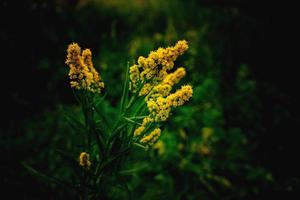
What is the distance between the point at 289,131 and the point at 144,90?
9.51 feet

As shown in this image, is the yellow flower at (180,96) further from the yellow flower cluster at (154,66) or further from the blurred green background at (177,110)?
the blurred green background at (177,110)

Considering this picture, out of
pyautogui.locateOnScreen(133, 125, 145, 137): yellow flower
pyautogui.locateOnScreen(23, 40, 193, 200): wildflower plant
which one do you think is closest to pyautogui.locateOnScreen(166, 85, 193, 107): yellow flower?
pyautogui.locateOnScreen(23, 40, 193, 200): wildflower plant

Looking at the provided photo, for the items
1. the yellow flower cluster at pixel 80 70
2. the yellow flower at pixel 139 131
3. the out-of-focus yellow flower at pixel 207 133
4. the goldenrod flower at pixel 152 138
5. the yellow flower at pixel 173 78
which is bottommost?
the goldenrod flower at pixel 152 138

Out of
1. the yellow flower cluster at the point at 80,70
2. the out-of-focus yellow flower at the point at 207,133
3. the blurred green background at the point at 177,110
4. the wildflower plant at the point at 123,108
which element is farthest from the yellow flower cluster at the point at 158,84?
the out-of-focus yellow flower at the point at 207,133

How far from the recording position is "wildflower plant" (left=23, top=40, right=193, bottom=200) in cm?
130

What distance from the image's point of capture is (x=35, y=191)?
251 cm

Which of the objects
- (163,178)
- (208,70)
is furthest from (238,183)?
(208,70)

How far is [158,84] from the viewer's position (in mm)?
1430

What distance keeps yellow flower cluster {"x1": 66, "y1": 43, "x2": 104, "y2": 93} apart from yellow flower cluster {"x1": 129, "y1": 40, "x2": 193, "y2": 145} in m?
0.19

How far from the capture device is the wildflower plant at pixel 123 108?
1.30 metres

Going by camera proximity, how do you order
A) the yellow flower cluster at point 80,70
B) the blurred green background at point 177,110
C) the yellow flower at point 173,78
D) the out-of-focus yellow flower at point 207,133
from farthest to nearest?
the out-of-focus yellow flower at point 207,133 → the blurred green background at point 177,110 → the yellow flower at point 173,78 → the yellow flower cluster at point 80,70

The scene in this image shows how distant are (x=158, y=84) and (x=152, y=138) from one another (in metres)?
0.27

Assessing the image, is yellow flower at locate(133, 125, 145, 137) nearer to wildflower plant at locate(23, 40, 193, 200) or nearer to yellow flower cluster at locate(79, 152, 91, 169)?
wildflower plant at locate(23, 40, 193, 200)

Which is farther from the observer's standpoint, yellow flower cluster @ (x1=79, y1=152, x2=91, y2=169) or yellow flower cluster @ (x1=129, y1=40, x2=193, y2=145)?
yellow flower cluster @ (x1=79, y1=152, x2=91, y2=169)
